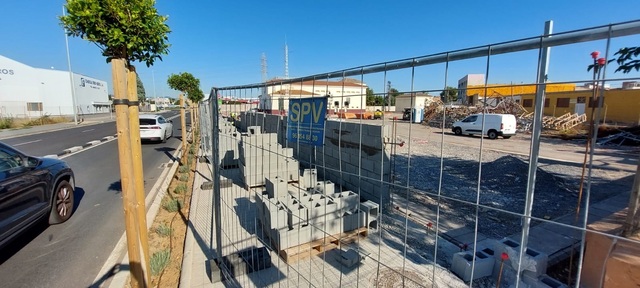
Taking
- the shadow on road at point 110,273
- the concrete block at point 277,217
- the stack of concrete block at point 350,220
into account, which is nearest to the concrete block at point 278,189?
the concrete block at point 277,217

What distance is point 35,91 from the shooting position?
38.1 meters

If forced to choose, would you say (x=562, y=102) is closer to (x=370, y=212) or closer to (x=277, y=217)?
(x=370, y=212)

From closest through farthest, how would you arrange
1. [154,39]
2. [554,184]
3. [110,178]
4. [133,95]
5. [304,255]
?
[133,95] → [304,255] → [154,39] → [554,184] → [110,178]

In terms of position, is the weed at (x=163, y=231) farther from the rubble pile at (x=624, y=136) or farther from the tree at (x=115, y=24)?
the rubble pile at (x=624, y=136)

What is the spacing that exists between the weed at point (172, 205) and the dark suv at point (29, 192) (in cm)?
155

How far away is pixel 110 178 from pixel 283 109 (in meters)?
6.92

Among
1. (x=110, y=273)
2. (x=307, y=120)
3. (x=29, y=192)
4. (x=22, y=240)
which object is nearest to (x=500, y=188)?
(x=307, y=120)

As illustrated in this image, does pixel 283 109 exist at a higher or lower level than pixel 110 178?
higher

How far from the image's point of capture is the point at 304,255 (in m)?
3.68

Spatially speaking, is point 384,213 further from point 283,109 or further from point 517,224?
point 283,109

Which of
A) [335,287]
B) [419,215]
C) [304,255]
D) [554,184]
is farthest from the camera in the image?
[554,184]

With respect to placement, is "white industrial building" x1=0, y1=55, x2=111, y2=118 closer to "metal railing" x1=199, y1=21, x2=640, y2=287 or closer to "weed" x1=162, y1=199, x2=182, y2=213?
"weed" x1=162, y1=199, x2=182, y2=213

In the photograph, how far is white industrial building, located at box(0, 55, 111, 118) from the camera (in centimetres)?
3416

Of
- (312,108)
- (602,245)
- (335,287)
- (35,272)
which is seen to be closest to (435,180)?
(602,245)
